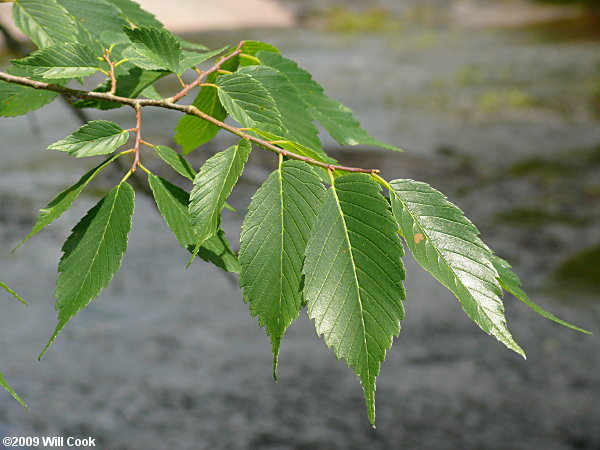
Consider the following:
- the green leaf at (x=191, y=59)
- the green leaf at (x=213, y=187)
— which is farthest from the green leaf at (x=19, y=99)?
the green leaf at (x=213, y=187)

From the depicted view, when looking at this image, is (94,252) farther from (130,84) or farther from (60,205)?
(130,84)

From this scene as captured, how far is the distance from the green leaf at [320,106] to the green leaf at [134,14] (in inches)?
7.6

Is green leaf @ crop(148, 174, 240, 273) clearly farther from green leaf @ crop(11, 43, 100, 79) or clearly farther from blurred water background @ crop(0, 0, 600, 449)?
blurred water background @ crop(0, 0, 600, 449)

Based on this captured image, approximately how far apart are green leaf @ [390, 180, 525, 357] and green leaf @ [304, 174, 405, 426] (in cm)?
2

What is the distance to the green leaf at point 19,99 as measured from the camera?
72 cm

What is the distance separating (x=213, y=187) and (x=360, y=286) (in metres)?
0.14

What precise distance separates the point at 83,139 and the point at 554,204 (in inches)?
208

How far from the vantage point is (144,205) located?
5.79m

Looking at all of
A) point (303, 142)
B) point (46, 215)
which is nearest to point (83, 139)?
point (46, 215)

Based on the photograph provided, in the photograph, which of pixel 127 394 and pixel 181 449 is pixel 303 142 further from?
pixel 127 394

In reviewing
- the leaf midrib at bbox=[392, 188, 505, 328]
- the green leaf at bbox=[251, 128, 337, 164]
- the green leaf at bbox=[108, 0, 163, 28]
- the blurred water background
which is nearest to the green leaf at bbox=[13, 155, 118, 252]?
the green leaf at bbox=[251, 128, 337, 164]

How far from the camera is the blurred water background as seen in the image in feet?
11.1

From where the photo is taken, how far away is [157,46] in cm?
63

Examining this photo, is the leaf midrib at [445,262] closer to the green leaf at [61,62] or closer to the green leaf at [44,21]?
the green leaf at [61,62]
